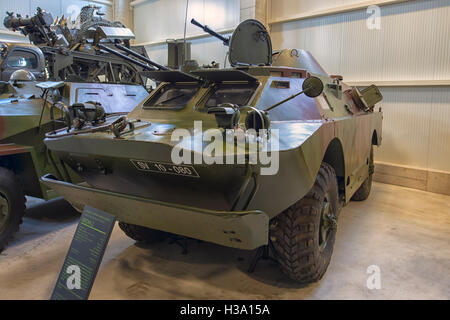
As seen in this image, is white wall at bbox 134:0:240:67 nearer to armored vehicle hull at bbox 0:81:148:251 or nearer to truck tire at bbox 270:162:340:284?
armored vehicle hull at bbox 0:81:148:251

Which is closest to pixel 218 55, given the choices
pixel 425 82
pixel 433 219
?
pixel 425 82

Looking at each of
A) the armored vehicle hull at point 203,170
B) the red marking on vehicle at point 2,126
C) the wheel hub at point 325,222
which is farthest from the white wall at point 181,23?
the wheel hub at point 325,222

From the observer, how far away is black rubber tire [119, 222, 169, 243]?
12.5ft

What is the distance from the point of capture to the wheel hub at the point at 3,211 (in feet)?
12.8

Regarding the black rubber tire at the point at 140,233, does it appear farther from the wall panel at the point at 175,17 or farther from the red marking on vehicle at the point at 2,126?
the wall panel at the point at 175,17

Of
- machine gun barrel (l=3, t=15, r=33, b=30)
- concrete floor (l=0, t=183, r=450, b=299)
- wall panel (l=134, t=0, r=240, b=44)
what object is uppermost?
wall panel (l=134, t=0, r=240, b=44)

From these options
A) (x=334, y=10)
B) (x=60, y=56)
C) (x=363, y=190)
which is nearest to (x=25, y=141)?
(x=60, y=56)

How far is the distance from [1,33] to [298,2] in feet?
26.9

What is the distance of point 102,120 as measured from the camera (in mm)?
3400

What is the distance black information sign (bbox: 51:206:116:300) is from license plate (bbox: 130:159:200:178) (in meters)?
0.41

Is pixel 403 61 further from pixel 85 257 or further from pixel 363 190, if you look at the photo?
pixel 85 257

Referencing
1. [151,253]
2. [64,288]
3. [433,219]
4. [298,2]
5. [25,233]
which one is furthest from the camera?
[298,2]

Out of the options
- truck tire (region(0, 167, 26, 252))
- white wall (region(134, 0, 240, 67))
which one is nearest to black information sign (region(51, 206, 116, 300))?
truck tire (region(0, 167, 26, 252))
